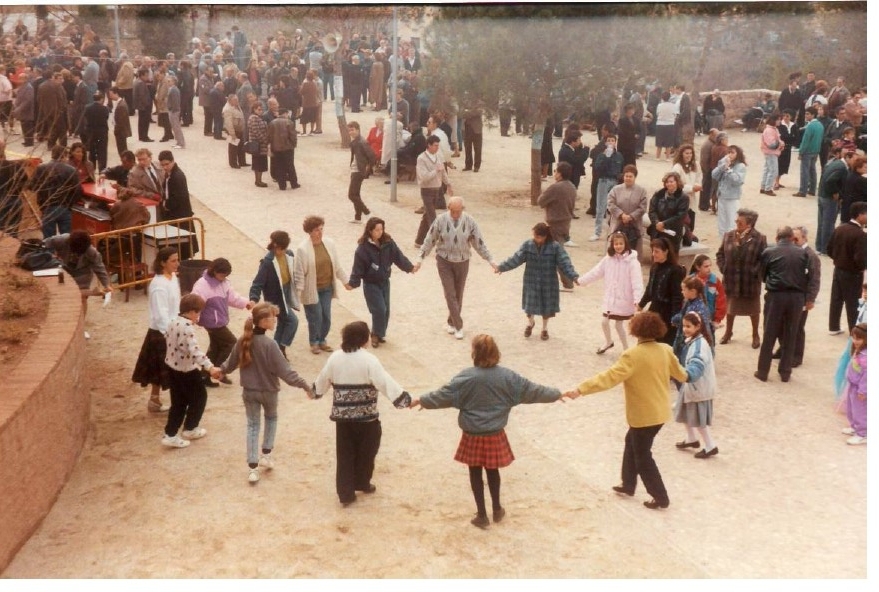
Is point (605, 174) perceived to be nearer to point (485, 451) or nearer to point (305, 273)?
point (305, 273)

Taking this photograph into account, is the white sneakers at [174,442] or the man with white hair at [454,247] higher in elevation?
the man with white hair at [454,247]

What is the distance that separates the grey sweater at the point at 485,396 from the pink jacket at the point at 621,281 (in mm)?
3804

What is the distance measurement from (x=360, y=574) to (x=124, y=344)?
5533 millimetres

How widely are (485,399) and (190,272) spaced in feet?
19.5

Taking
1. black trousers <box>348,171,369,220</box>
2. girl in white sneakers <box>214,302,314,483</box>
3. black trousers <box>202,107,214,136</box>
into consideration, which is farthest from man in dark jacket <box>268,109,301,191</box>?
girl in white sneakers <box>214,302,314,483</box>

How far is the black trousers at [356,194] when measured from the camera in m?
17.2

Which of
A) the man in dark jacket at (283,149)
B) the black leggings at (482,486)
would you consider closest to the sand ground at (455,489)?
the black leggings at (482,486)

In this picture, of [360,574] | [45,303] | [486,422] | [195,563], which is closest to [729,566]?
[486,422]

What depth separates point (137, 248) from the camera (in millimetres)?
13516

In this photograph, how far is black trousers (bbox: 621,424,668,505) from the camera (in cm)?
809

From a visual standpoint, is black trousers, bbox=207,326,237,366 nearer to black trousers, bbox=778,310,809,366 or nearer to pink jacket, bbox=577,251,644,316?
pink jacket, bbox=577,251,644,316

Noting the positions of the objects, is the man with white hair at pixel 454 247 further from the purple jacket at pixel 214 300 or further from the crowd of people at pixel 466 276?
the purple jacket at pixel 214 300

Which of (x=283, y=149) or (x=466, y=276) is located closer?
(x=466, y=276)

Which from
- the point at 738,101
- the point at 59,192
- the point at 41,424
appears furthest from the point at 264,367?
the point at 738,101
